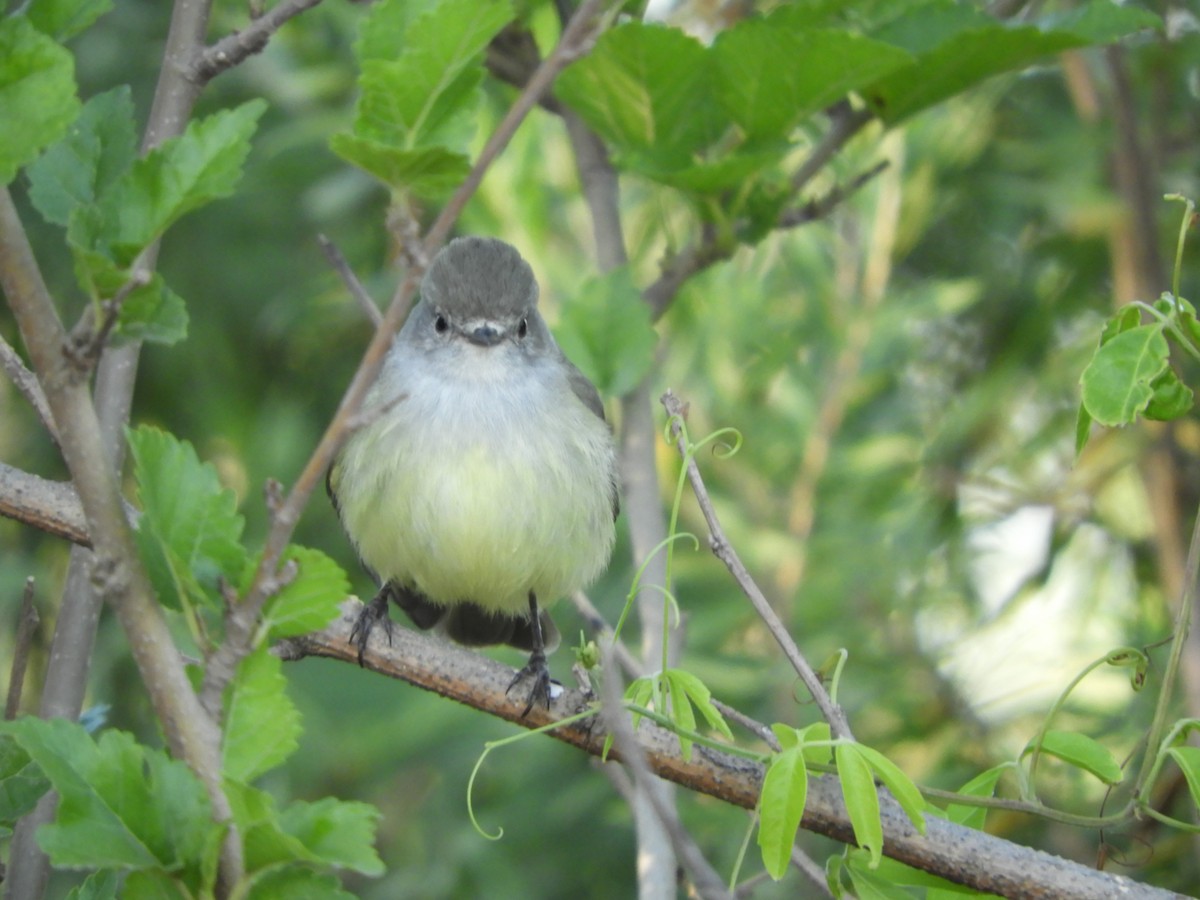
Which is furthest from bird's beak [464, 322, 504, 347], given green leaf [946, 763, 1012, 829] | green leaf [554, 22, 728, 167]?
green leaf [946, 763, 1012, 829]

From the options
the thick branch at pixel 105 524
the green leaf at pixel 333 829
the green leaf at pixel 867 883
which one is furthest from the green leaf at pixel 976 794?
the thick branch at pixel 105 524

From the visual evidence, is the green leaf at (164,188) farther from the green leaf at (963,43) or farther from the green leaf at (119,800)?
the green leaf at (963,43)

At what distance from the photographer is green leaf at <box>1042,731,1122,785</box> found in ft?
6.09

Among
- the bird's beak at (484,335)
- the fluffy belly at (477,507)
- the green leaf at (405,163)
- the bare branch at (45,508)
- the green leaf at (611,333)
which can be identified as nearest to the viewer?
the green leaf at (405,163)

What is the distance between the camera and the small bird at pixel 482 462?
304 centimetres

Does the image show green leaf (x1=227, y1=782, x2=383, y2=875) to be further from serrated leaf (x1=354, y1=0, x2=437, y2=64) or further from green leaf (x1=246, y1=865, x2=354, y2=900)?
serrated leaf (x1=354, y1=0, x2=437, y2=64)

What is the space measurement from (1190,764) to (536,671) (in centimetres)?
150

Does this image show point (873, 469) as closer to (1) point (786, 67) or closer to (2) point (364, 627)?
(1) point (786, 67)

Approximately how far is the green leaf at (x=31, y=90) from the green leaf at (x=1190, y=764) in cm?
139

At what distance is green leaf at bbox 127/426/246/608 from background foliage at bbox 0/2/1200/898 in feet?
7.49

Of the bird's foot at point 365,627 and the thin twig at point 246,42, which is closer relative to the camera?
the thin twig at point 246,42

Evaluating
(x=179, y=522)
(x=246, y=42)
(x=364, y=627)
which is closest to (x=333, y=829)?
(x=179, y=522)

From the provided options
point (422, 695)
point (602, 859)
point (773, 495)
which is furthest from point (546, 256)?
point (602, 859)

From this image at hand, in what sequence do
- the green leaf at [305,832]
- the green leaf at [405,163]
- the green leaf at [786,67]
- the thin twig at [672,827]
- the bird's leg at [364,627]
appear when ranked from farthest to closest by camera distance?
the green leaf at [786,67], the bird's leg at [364,627], the green leaf at [405,163], the green leaf at [305,832], the thin twig at [672,827]
